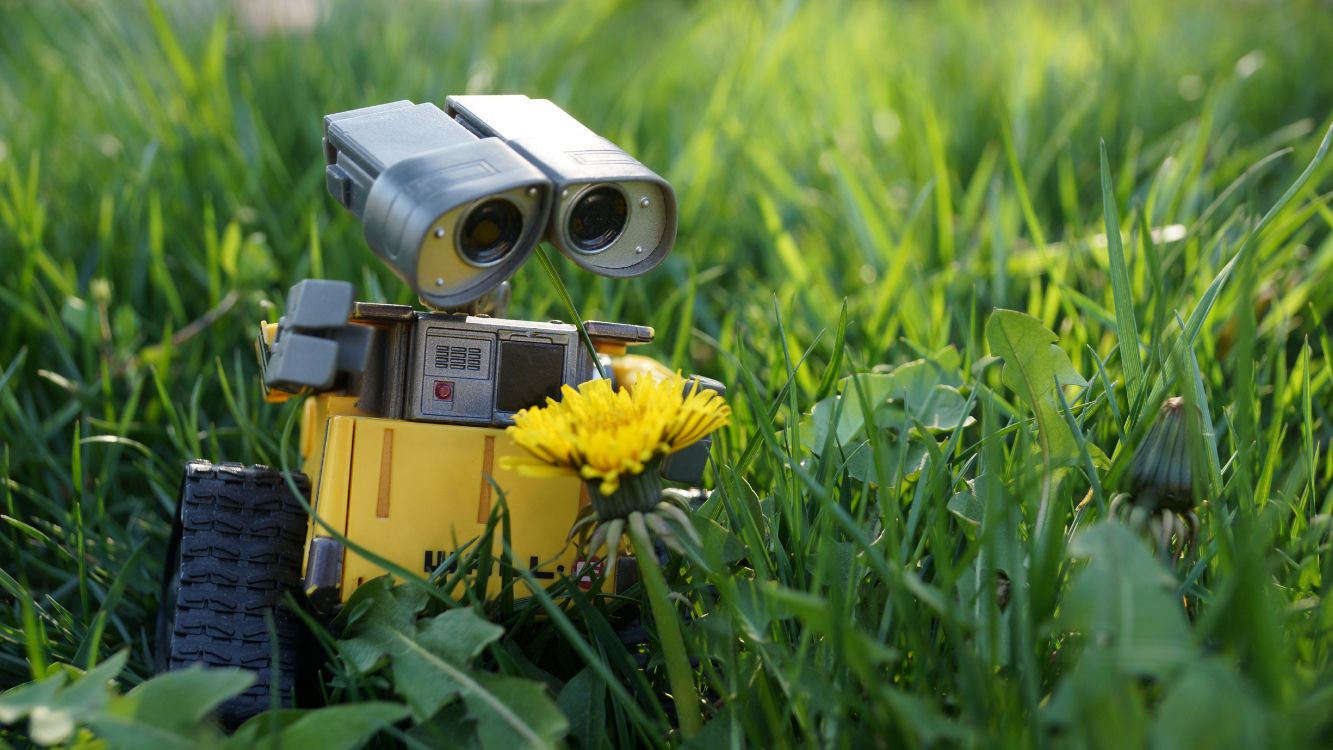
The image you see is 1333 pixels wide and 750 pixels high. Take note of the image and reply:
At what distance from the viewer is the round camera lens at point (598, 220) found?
3.98 feet

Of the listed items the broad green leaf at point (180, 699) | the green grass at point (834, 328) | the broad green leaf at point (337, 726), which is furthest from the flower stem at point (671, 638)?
the broad green leaf at point (180, 699)

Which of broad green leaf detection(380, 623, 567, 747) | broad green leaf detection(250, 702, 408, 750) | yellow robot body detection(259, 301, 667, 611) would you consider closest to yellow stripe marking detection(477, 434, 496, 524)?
yellow robot body detection(259, 301, 667, 611)

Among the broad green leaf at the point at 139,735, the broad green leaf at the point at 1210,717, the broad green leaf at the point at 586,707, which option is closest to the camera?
the broad green leaf at the point at 1210,717

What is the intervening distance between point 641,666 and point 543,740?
0.82 feet

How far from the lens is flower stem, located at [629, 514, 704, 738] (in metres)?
1.05

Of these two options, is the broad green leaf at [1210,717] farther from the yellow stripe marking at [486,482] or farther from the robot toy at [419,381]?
the yellow stripe marking at [486,482]

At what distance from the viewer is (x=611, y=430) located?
1.10 meters

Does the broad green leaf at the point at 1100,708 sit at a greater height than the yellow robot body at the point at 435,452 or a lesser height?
lesser

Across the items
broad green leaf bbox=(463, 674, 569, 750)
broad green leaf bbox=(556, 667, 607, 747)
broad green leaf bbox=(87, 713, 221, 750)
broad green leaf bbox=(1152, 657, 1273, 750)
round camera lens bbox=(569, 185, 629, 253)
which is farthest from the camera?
round camera lens bbox=(569, 185, 629, 253)

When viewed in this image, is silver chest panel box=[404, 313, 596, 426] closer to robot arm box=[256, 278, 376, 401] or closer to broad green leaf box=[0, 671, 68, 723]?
robot arm box=[256, 278, 376, 401]

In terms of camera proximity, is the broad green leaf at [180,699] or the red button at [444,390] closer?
the broad green leaf at [180,699]

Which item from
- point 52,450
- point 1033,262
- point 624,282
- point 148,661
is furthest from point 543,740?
point 1033,262

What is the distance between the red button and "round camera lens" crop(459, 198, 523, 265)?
0.18 m

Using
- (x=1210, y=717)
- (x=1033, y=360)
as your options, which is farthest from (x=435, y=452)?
(x=1210, y=717)
